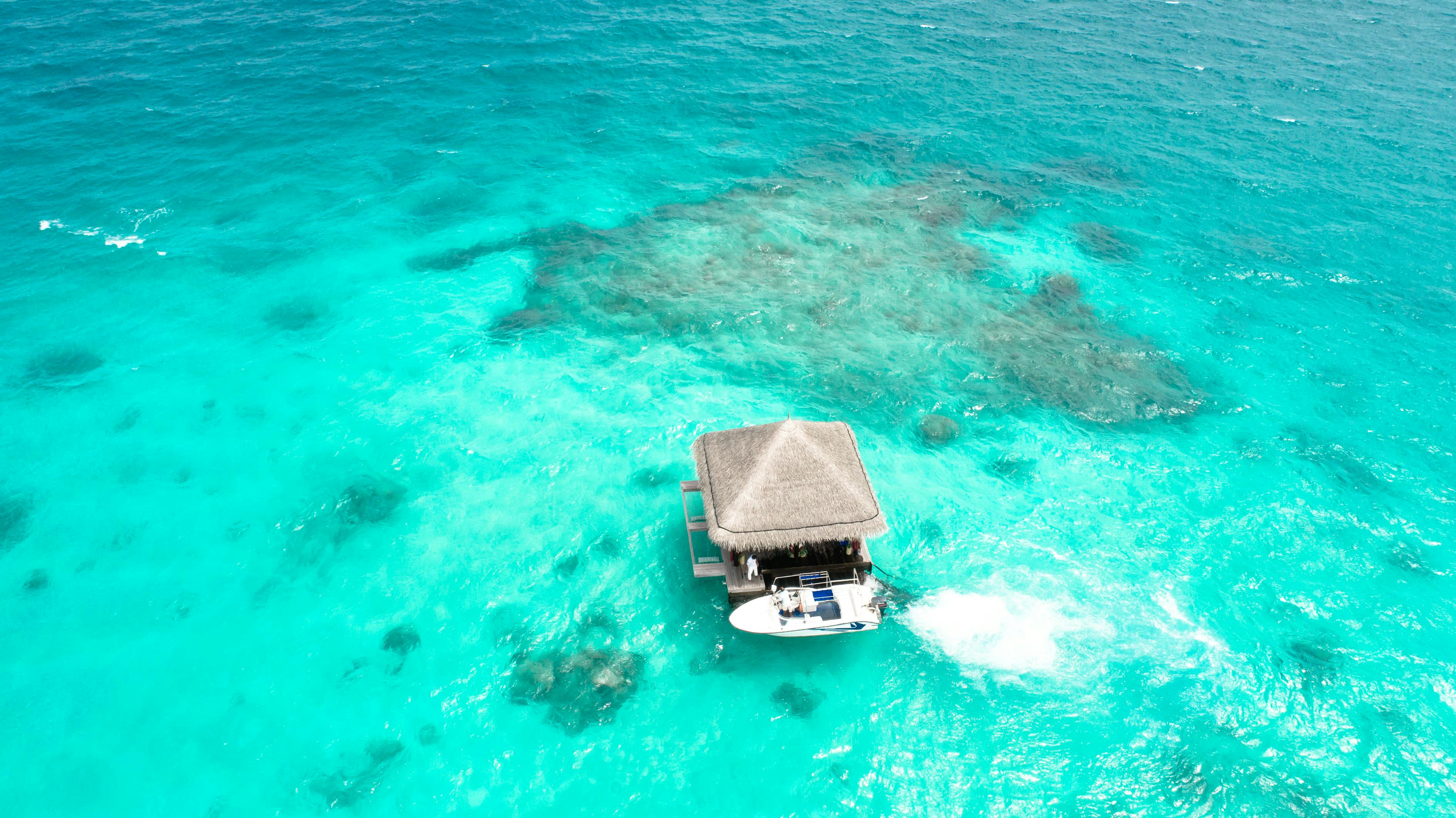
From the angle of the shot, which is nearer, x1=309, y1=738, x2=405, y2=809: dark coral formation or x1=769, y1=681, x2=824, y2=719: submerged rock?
x1=309, y1=738, x2=405, y2=809: dark coral formation

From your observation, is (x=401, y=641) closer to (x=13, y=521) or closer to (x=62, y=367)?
(x=13, y=521)

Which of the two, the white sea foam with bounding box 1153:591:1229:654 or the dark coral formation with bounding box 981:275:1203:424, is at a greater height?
the dark coral formation with bounding box 981:275:1203:424

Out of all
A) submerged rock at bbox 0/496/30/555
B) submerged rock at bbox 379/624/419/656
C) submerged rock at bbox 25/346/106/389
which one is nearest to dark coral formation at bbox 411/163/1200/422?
submerged rock at bbox 379/624/419/656

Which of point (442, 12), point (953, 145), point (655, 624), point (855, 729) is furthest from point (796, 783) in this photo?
point (442, 12)

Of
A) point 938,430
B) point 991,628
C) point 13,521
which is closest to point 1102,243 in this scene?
point 938,430

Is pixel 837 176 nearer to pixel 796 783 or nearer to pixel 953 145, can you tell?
pixel 953 145

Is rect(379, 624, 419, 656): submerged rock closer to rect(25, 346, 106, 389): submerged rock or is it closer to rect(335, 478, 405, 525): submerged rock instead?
rect(335, 478, 405, 525): submerged rock

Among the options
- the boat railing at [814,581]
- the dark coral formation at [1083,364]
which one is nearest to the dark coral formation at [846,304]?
the dark coral formation at [1083,364]
